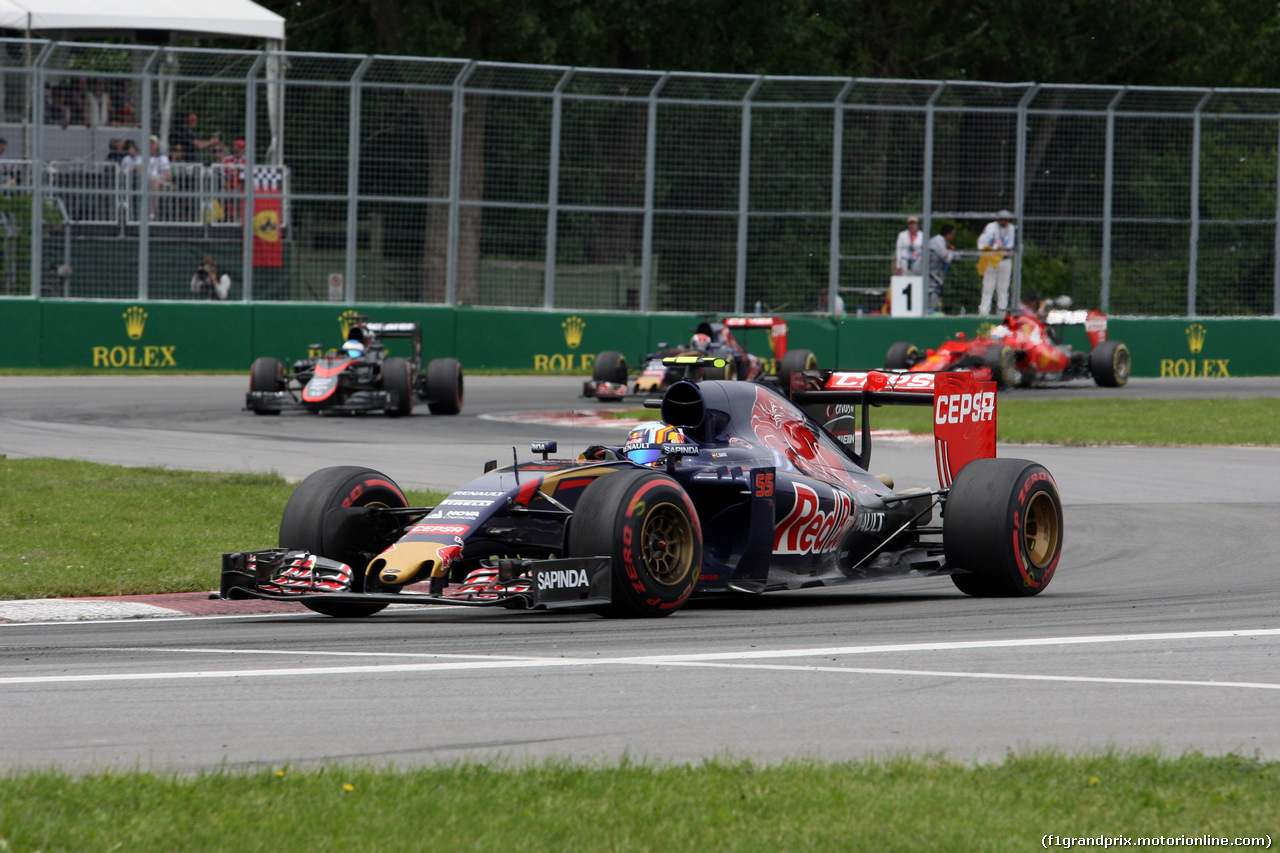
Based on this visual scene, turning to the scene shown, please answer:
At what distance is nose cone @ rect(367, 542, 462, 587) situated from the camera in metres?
8.07

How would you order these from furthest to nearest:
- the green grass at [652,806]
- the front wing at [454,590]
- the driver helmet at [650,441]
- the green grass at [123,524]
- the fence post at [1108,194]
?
the fence post at [1108,194] → the green grass at [123,524] → the driver helmet at [650,441] → the front wing at [454,590] → the green grass at [652,806]

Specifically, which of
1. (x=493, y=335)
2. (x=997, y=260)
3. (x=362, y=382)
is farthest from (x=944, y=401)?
(x=997, y=260)

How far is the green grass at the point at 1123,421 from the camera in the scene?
64.8 feet

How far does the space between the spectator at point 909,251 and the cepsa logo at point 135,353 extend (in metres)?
12.9

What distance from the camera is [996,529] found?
30.8 ft

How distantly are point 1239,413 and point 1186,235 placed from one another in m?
10.1

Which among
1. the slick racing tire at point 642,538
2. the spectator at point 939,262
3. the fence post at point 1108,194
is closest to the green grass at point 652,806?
the slick racing tire at point 642,538

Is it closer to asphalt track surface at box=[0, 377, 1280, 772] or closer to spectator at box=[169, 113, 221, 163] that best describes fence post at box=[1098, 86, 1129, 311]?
spectator at box=[169, 113, 221, 163]

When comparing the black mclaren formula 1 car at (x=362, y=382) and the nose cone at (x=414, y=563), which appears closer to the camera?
the nose cone at (x=414, y=563)

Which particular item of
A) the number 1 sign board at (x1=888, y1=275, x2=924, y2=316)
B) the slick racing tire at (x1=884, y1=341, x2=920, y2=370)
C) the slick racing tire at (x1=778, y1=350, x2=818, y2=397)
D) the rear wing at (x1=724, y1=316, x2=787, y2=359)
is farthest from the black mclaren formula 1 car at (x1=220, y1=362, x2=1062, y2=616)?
the number 1 sign board at (x1=888, y1=275, x2=924, y2=316)

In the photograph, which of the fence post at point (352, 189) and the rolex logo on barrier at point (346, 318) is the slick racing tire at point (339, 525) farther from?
the fence post at point (352, 189)

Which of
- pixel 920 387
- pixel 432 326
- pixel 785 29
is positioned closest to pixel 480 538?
pixel 920 387

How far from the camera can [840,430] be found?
10.9m

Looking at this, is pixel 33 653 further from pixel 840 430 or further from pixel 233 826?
pixel 840 430
